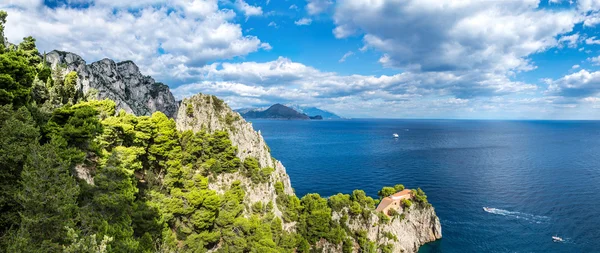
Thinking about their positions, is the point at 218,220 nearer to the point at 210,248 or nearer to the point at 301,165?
the point at 210,248

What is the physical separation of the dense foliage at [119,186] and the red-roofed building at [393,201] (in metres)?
7.11

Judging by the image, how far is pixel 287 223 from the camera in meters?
53.5

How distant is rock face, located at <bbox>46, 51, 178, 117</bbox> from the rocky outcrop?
7638 cm

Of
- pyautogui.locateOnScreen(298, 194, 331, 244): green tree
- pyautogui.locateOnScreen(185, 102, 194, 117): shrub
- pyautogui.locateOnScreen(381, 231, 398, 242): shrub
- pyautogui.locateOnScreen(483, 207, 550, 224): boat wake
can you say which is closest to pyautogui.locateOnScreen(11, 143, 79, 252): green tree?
pyautogui.locateOnScreen(185, 102, 194, 117): shrub

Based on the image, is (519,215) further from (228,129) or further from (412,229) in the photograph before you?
(228,129)

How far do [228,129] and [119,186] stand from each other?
1057 inches

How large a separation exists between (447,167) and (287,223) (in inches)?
3950

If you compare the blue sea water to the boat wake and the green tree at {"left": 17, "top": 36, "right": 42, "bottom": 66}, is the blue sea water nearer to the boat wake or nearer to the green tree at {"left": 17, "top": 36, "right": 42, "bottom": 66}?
the boat wake

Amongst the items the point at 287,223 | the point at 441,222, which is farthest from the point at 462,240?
the point at 287,223

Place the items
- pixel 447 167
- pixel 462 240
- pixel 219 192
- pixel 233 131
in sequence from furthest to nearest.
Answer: pixel 447 167 < pixel 462 240 < pixel 233 131 < pixel 219 192

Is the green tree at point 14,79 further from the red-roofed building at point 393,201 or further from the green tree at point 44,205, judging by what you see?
the red-roofed building at point 393,201

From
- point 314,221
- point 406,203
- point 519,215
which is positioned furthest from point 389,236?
point 519,215

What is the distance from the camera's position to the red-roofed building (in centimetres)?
6703

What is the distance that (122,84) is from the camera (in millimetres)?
150000
